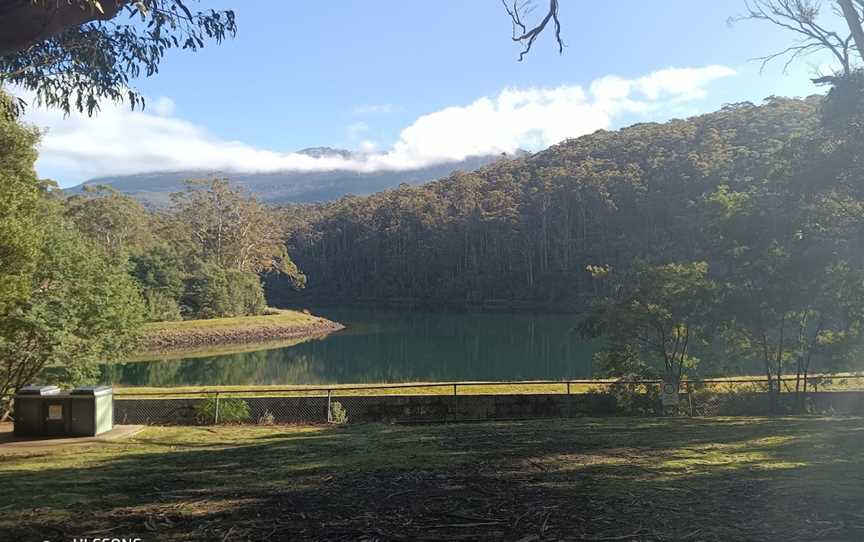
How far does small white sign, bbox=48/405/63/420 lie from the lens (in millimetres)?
9820

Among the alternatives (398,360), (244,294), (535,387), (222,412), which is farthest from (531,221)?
(222,412)

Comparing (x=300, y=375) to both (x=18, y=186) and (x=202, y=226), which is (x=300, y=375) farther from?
(x=202, y=226)

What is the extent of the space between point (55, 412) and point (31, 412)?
403 millimetres

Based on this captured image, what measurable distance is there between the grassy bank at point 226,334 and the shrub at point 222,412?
31.6m

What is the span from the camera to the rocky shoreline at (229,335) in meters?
46.1

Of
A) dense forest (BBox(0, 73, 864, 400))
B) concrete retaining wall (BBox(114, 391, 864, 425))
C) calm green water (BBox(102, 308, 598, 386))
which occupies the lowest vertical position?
calm green water (BBox(102, 308, 598, 386))

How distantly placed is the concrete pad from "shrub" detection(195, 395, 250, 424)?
A: 6.64 ft

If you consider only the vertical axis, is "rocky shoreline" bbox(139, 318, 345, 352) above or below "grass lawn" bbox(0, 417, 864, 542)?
below

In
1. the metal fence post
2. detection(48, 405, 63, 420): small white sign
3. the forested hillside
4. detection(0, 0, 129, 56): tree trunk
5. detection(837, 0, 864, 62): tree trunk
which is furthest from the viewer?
the forested hillside

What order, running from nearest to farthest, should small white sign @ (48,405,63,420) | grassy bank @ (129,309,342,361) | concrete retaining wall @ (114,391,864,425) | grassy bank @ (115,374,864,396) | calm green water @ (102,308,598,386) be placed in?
small white sign @ (48,405,63,420)
concrete retaining wall @ (114,391,864,425)
grassy bank @ (115,374,864,396)
calm green water @ (102,308,598,386)
grassy bank @ (129,309,342,361)

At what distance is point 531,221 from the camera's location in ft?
301

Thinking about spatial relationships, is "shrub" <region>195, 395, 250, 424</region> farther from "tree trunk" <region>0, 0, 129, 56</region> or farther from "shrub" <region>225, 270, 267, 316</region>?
"shrub" <region>225, 270, 267, 316</region>

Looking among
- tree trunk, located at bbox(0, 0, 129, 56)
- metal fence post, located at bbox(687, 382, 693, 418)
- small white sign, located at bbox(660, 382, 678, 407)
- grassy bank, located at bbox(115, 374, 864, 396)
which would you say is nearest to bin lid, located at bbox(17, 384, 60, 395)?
grassy bank, located at bbox(115, 374, 864, 396)

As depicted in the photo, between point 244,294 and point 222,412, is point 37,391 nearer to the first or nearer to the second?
point 222,412
